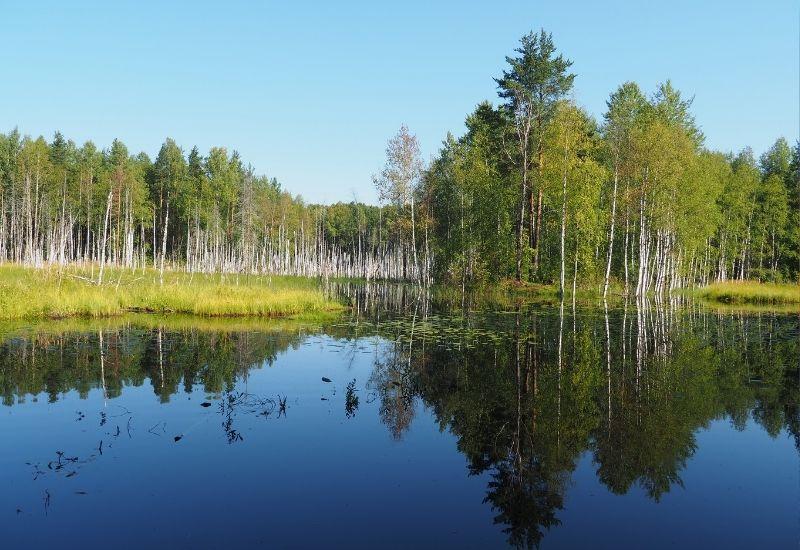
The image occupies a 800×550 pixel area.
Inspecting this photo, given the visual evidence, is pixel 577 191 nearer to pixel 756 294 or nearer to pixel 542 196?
pixel 542 196

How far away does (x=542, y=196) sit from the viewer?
162ft

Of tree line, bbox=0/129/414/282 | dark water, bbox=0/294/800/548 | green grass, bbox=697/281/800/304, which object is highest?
tree line, bbox=0/129/414/282

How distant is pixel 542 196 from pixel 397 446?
42.7 meters

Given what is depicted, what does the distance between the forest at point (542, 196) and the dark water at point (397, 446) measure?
62.3 feet

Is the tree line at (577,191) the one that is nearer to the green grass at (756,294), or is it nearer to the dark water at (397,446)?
the green grass at (756,294)

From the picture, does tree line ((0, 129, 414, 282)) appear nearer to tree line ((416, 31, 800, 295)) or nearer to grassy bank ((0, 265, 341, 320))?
tree line ((416, 31, 800, 295))

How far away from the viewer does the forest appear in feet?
142

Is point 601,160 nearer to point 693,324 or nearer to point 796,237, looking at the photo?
point 796,237

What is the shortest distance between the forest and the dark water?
1898 cm

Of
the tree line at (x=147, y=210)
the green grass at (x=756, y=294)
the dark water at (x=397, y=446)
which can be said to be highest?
the tree line at (x=147, y=210)

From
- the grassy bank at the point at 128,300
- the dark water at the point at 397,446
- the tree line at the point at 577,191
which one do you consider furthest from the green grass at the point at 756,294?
the grassy bank at the point at 128,300

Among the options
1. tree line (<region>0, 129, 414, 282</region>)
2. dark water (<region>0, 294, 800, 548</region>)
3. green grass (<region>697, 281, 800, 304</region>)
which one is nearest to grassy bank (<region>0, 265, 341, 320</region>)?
dark water (<region>0, 294, 800, 548</region>)

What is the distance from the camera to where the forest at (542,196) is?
43.3 metres

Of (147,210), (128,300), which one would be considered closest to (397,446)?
(128,300)
